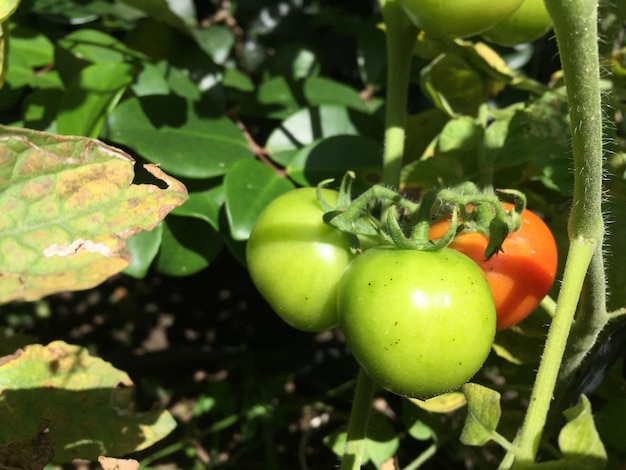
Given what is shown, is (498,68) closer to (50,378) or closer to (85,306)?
(50,378)

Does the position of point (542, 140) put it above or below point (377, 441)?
above

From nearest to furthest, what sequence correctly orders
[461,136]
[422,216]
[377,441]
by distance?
[422,216] < [461,136] < [377,441]

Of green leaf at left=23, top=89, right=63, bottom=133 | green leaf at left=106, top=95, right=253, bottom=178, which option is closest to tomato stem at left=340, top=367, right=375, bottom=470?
green leaf at left=106, top=95, right=253, bottom=178

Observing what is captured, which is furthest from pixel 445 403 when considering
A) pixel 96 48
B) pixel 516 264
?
pixel 96 48

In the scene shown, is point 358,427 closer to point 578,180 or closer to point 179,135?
point 578,180

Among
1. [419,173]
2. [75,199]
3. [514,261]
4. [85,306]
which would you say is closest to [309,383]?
[85,306]

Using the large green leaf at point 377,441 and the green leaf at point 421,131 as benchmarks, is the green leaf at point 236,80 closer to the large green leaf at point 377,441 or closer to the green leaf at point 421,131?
the green leaf at point 421,131
